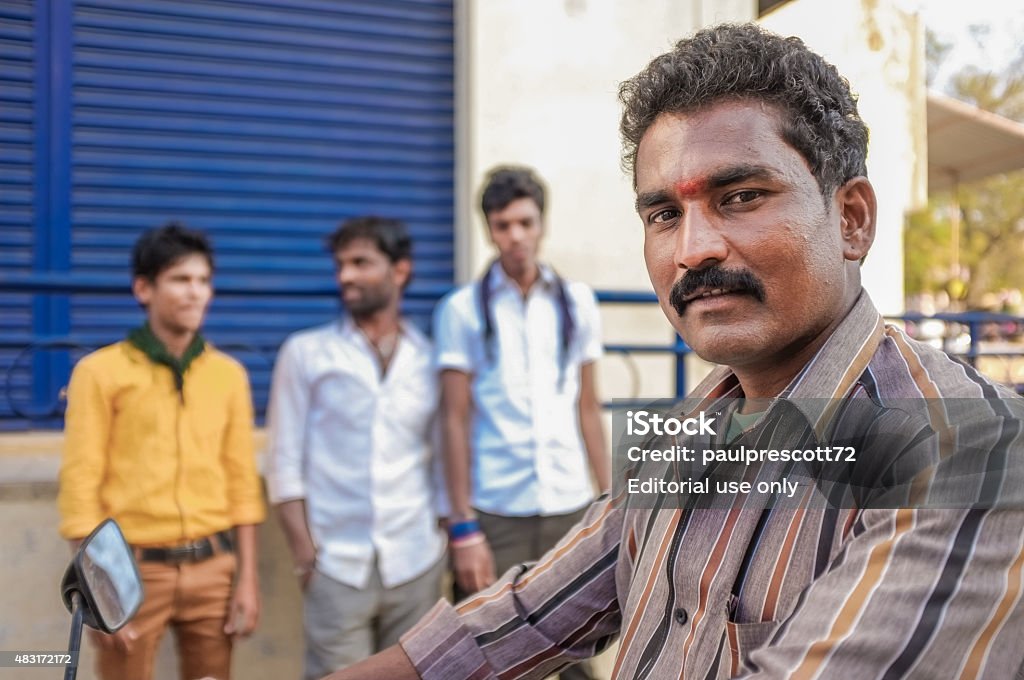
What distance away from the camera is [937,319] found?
501 cm

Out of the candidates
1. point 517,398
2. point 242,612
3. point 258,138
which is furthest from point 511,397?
point 258,138

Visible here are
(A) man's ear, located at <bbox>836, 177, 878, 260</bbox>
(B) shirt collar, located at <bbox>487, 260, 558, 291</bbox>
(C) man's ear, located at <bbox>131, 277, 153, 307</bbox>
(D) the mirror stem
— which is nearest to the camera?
(D) the mirror stem

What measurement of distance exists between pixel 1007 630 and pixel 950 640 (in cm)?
7

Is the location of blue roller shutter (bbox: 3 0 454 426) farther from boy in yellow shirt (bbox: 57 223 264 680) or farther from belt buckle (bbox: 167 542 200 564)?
belt buckle (bbox: 167 542 200 564)

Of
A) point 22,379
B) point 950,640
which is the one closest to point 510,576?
point 950,640

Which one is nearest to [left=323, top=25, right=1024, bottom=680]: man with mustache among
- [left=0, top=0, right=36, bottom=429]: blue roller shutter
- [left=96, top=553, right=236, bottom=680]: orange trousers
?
[left=96, top=553, right=236, bottom=680]: orange trousers

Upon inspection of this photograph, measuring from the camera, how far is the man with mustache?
0.97 meters

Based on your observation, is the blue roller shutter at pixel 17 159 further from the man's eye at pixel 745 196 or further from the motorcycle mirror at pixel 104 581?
the man's eye at pixel 745 196

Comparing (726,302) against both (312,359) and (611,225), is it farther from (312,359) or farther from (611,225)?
(611,225)

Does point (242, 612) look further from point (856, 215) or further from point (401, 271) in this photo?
point (856, 215)

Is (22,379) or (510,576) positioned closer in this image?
(510,576)

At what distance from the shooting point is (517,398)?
10.5 ft

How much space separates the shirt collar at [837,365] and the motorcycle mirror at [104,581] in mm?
935

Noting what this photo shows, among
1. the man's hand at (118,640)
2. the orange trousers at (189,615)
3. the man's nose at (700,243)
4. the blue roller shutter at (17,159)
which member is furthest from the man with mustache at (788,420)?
the blue roller shutter at (17,159)
